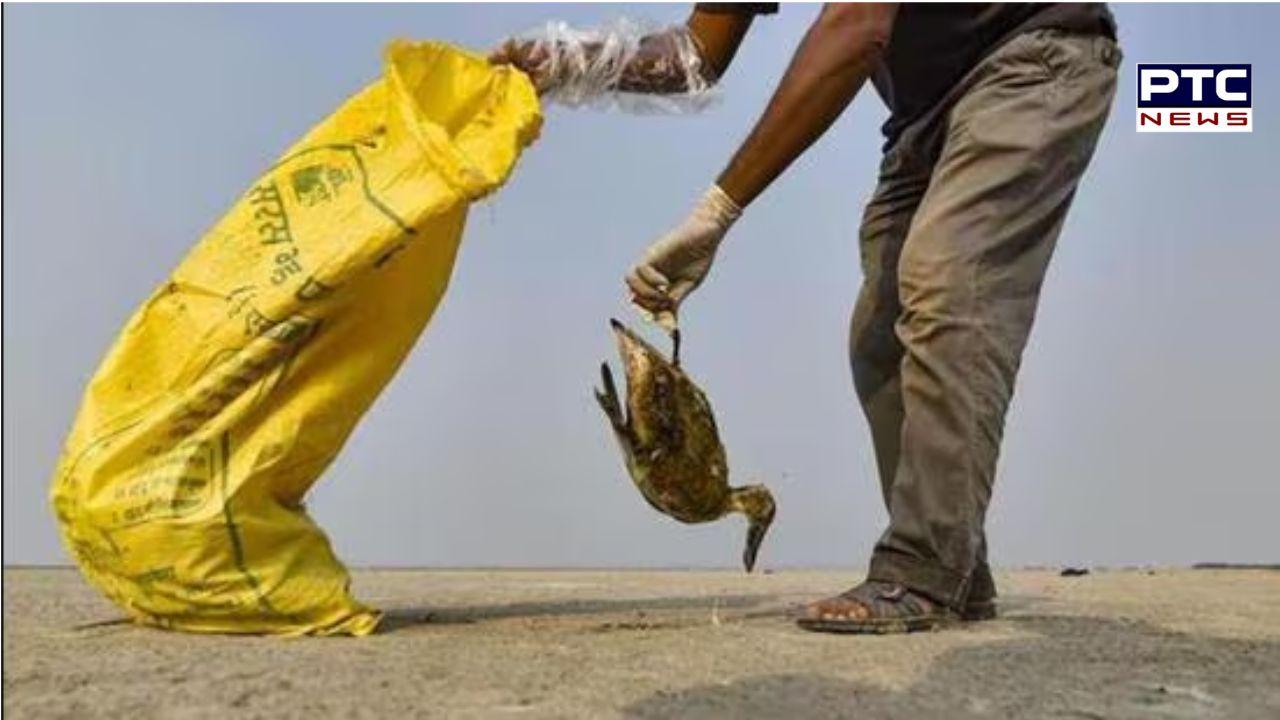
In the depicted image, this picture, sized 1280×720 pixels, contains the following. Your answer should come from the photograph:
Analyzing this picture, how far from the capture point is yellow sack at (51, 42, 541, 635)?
240 centimetres

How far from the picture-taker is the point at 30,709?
173cm

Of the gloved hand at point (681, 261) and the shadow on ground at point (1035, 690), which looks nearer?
the shadow on ground at point (1035, 690)

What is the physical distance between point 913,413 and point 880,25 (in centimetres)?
71

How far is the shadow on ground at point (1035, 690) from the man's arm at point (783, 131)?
77 centimetres

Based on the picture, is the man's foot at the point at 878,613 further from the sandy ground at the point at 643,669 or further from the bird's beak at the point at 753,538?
the bird's beak at the point at 753,538

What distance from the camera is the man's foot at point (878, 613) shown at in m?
2.48

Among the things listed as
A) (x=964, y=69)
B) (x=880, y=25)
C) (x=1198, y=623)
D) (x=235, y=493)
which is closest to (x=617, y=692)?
(x=235, y=493)

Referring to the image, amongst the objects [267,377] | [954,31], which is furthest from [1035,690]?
[267,377]

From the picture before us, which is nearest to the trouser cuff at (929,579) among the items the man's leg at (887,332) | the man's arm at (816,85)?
the man's leg at (887,332)

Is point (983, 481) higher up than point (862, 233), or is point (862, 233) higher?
point (862, 233)

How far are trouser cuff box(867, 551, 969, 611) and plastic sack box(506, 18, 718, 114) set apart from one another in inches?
39.9

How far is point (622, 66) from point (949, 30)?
2.14ft

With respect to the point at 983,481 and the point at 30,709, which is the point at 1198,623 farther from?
the point at 30,709

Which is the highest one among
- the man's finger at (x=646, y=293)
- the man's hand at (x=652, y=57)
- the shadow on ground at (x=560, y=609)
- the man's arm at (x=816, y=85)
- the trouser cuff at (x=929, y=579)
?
the man's hand at (x=652, y=57)
